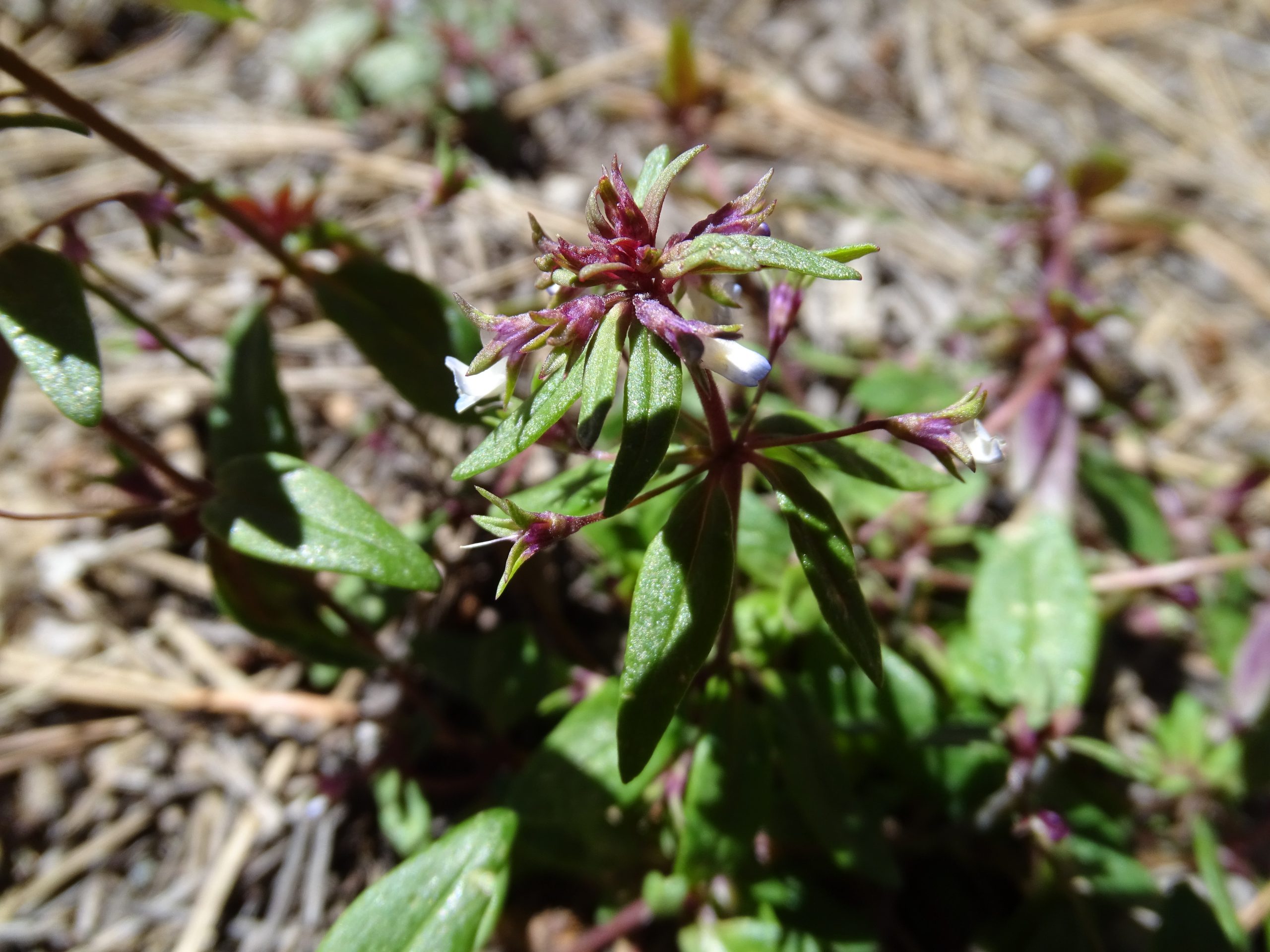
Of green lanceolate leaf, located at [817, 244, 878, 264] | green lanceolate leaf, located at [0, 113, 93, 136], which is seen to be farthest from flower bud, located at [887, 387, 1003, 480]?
green lanceolate leaf, located at [0, 113, 93, 136]

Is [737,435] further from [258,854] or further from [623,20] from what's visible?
[623,20]

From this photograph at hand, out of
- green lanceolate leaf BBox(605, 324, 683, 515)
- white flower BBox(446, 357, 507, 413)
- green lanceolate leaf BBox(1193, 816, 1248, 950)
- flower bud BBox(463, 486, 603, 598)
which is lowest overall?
green lanceolate leaf BBox(1193, 816, 1248, 950)

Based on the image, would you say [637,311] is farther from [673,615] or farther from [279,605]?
[279,605]

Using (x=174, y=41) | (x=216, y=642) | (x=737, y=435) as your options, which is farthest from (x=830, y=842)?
(x=174, y=41)

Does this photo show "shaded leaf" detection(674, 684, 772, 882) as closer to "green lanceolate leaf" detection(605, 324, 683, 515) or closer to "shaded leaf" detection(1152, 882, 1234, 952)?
"green lanceolate leaf" detection(605, 324, 683, 515)

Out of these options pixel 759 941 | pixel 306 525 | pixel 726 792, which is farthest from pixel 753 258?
pixel 759 941

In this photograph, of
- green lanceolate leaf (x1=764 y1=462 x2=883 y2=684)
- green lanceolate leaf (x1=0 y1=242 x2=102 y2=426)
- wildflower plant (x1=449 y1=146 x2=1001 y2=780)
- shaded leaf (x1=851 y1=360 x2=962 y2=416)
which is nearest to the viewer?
wildflower plant (x1=449 y1=146 x2=1001 y2=780)
